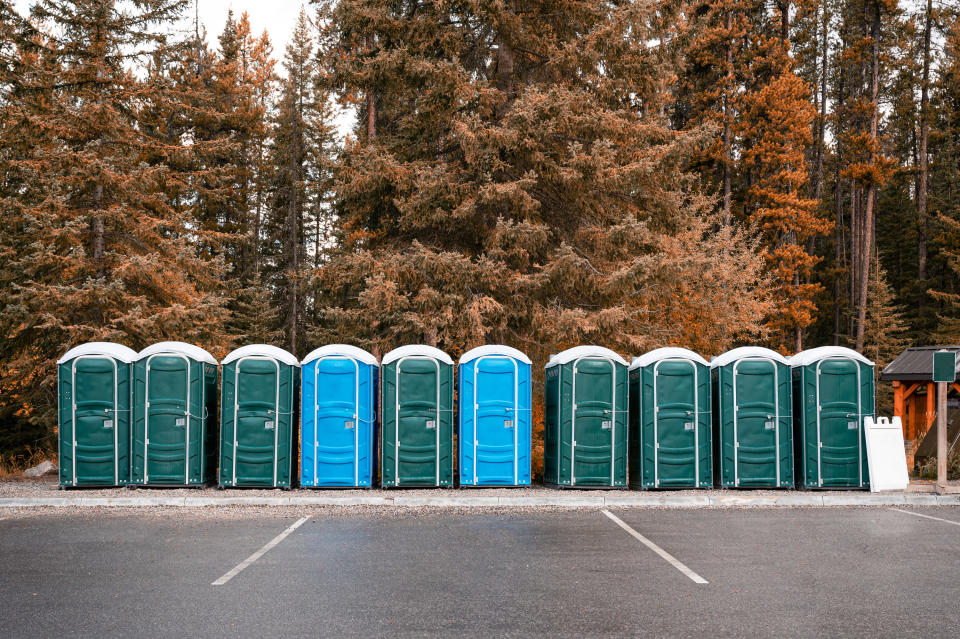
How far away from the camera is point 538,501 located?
1145cm

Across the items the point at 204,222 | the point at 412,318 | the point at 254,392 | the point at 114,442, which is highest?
the point at 204,222

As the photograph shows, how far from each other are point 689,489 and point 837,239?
3675 centimetres

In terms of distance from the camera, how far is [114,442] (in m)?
12.0

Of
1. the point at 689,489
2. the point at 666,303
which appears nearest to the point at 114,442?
the point at 689,489

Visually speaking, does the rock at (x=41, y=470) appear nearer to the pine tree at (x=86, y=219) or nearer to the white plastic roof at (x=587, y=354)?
the pine tree at (x=86, y=219)

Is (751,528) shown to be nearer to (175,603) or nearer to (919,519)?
(919,519)

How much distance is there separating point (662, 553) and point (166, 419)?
7.83 meters

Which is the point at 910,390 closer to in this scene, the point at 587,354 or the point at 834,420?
the point at 834,420

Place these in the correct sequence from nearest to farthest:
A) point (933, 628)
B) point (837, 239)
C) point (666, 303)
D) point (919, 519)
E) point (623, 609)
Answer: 1. point (933, 628)
2. point (623, 609)
3. point (919, 519)
4. point (666, 303)
5. point (837, 239)

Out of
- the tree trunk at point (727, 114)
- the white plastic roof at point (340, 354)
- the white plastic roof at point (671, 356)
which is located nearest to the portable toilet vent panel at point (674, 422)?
the white plastic roof at point (671, 356)

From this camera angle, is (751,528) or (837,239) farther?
(837,239)

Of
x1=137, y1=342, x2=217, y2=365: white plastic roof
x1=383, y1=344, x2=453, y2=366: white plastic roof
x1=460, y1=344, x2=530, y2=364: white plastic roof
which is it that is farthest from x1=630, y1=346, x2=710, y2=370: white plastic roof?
x1=137, y1=342, x2=217, y2=365: white plastic roof

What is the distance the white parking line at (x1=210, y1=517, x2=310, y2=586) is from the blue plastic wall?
6.89 ft

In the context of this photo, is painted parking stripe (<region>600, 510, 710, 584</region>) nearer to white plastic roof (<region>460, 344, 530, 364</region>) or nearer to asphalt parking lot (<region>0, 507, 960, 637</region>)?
asphalt parking lot (<region>0, 507, 960, 637</region>)
